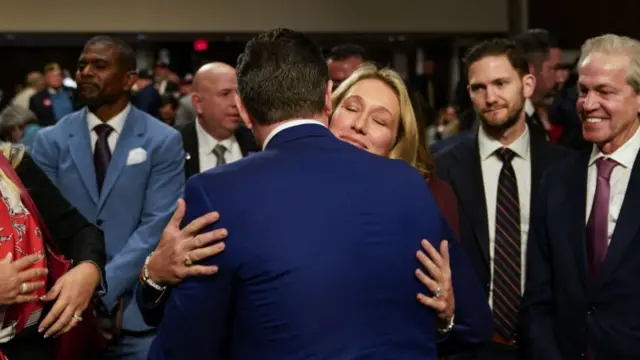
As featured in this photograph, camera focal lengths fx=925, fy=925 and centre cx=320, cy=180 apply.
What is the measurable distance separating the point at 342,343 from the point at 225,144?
2.29m

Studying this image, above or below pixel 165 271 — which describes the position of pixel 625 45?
above

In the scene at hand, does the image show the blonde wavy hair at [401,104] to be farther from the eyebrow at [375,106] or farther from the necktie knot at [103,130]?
the necktie knot at [103,130]

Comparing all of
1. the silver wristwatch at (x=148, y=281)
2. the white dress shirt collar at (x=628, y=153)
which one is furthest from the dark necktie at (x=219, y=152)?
the silver wristwatch at (x=148, y=281)

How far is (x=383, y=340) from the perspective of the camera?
1.68 metres

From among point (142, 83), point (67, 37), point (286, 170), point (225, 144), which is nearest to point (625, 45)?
point (286, 170)

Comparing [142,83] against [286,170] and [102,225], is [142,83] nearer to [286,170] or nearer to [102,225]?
[102,225]

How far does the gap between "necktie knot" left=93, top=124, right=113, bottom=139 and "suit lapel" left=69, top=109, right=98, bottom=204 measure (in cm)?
4

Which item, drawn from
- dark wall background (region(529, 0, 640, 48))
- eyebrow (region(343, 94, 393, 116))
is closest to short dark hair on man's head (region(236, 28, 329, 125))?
eyebrow (region(343, 94, 393, 116))

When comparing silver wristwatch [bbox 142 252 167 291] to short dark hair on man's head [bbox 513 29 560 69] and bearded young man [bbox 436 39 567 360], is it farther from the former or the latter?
short dark hair on man's head [bbox 513 29 560 69]

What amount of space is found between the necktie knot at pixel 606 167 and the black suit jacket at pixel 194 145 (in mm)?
1588

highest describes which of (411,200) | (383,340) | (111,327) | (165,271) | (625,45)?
(625,45)

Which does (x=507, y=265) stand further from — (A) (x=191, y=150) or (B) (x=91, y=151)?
(B) (x=91, y=151)

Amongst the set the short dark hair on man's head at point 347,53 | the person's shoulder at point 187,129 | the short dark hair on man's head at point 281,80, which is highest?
the short dark hair on man's head at point 347,53

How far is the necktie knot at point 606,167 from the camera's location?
260cm
